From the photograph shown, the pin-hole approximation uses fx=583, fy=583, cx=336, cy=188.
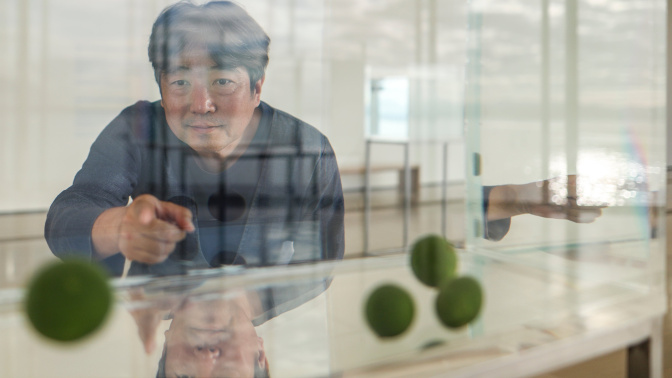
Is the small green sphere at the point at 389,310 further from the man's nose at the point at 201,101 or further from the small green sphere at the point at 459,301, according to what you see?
the man's nose at the point at 201,101

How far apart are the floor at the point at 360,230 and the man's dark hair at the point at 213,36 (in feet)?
0.57

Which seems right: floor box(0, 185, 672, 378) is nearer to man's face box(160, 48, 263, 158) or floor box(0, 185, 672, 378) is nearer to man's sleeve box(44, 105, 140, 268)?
man's sleeve box(44, 105, 140, 268)

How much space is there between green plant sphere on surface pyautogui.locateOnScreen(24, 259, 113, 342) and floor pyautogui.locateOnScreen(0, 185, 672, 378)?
1.2 inches

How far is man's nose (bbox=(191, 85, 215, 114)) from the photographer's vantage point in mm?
552

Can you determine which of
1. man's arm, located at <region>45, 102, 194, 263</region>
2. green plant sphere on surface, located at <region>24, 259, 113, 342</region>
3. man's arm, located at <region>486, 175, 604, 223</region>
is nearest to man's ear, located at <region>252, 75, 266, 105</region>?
man's arm, located at <region>45, 102, 194, 263</region>

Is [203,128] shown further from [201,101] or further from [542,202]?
[542,202]

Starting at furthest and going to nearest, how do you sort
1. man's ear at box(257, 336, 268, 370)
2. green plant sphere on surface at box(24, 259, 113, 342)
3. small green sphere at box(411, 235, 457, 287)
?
small green sphere at box(411, 235, 457, 287) → man's ear at box(257, 336, 268, 370) → green plant sphere on surface at box(24, 259, 113, 342)

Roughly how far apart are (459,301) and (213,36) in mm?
395

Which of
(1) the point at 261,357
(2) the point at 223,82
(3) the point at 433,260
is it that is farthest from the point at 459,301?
(2) the point at 223,82

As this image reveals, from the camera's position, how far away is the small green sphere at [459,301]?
653 mm

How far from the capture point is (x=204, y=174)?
573 mm

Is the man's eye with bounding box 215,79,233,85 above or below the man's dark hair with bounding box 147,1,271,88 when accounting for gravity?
below

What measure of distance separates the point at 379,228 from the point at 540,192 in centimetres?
33

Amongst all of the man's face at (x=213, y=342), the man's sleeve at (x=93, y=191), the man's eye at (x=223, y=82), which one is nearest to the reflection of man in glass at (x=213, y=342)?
the man's face at (x=213, y=342)
